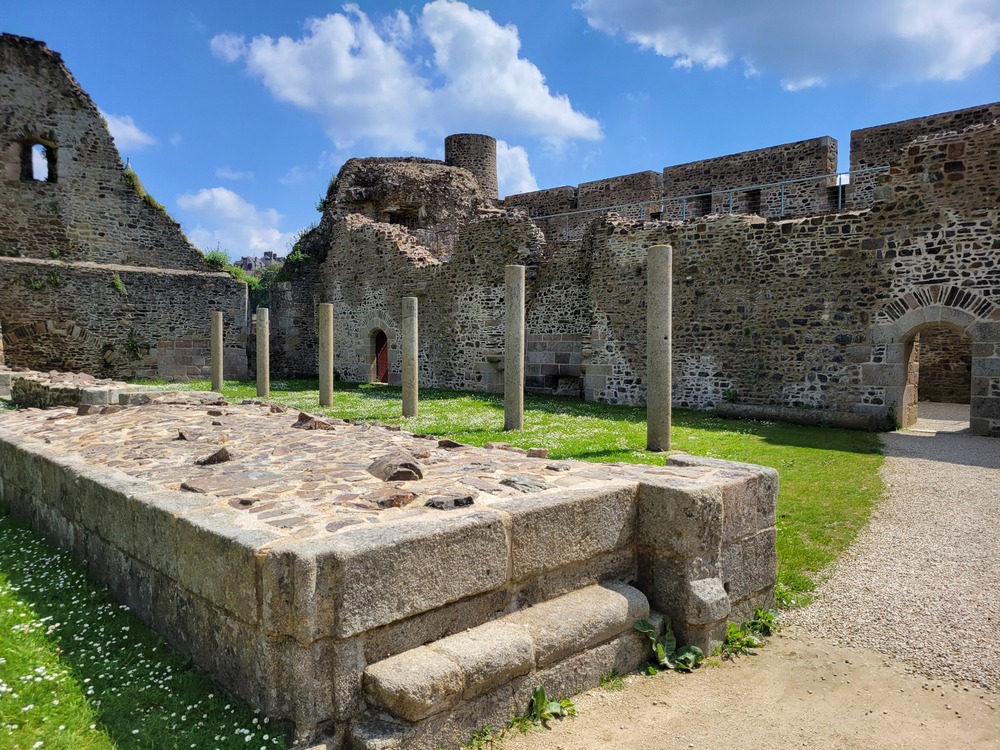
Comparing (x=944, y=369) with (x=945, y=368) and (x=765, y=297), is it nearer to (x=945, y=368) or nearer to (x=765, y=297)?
(x=945, y=368)

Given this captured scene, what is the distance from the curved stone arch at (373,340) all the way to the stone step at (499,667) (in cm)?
1759

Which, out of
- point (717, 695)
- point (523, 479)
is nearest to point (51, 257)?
point (523, 479)

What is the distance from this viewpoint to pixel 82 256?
21781 millimetres

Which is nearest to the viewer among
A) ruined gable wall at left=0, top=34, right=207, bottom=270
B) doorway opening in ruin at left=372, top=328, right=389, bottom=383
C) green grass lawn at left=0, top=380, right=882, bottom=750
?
green grass lawn at left=0, top=380, right=882, bottom=750

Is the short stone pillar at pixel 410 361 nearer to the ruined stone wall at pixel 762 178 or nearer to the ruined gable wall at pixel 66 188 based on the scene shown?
the ruined stone wall at pixel 762 178

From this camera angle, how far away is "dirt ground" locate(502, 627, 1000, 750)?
3.30 meters

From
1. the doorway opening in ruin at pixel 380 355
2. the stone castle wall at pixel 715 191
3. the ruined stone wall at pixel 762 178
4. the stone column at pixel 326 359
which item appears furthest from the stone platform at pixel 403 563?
the doorway opening in ruin at pixel 380 355

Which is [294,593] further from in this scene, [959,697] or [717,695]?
[959,697]

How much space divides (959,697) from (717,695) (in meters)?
1.37

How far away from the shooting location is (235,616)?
3037mm

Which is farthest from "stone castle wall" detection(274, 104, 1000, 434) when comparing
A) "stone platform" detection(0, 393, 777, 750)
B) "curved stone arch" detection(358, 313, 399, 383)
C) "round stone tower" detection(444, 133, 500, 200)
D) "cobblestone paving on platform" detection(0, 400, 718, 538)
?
"round stone tower" detection(444, 133, 500, 200)

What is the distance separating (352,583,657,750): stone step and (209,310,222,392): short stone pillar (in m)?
15.3

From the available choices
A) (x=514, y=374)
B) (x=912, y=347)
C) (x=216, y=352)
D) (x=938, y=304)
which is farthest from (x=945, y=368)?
(x=216, y=352)

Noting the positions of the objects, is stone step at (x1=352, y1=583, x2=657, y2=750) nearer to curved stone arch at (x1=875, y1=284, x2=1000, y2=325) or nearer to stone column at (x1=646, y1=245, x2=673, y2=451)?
stone column at (x1=646, y1=245, x2=673, y2=451)
